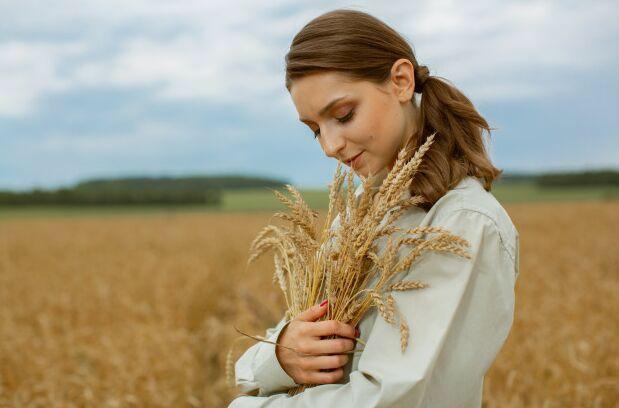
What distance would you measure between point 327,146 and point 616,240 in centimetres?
1599

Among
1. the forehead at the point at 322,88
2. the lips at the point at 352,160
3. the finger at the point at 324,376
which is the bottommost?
the finger at the point at 324,376

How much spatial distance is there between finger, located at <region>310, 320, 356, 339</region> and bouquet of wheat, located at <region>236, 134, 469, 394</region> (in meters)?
0.04

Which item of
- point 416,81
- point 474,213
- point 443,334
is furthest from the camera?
point 416,81

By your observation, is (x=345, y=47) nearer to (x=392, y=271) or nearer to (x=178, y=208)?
(x=392, y=271)

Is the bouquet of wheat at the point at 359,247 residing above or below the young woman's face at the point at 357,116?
below

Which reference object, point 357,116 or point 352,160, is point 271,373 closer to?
point 352,160

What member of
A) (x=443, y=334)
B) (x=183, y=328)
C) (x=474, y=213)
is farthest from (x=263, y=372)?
(x=183, y=328)

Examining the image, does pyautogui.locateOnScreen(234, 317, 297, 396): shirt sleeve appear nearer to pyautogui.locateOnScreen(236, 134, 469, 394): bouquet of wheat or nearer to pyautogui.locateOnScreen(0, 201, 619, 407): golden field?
pyautogui.locateOnScreen(236, 134, 469, 394): bouquet of wheat

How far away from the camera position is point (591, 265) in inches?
466

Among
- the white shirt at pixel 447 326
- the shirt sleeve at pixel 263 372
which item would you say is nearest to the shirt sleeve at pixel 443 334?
the white shirt at pixel 447 326

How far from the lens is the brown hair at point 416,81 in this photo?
71.7 inches

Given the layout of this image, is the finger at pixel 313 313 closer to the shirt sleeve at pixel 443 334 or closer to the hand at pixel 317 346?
the hand at pixel 317 346

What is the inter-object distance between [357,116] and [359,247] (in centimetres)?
37

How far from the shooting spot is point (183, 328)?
24.5 ft
